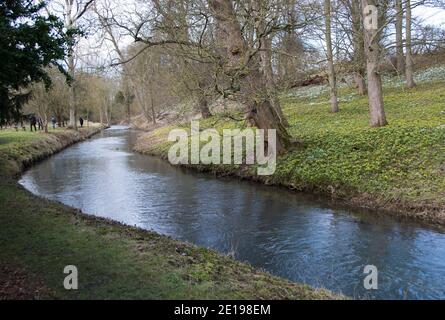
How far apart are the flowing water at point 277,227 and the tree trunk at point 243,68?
10.1 ft

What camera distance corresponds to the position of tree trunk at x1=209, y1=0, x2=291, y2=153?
1446cm

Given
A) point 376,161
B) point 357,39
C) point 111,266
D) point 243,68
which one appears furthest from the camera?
point 357,39

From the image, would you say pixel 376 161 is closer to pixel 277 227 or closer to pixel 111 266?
pixel 277 227

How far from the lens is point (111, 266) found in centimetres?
687

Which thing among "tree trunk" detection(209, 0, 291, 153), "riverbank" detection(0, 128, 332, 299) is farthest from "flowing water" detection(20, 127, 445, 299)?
"tree trunk" detection(209, 0, 291, 153)

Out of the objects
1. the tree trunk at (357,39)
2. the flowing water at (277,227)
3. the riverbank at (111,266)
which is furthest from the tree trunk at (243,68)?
the riverbank at (111,266)

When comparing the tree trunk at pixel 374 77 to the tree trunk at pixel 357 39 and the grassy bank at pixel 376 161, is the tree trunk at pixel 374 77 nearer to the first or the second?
the grassy bank at pixel 376 161

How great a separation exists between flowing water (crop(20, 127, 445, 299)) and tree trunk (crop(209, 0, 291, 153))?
3081 mm

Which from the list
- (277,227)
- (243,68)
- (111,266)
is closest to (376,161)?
(277,227)

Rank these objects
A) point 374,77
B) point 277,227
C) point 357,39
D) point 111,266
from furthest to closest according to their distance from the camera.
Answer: point 357,39
point 374,77
point 277,227
point 111,266

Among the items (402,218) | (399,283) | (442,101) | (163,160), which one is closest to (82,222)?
(399,283)

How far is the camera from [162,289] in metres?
6.00

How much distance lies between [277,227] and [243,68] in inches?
233

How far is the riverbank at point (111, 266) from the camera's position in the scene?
595 centimetres
